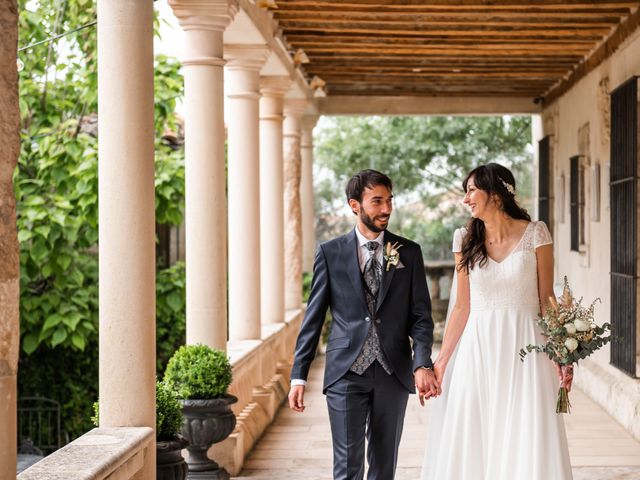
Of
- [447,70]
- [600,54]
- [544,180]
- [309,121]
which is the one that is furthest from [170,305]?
[600,54]

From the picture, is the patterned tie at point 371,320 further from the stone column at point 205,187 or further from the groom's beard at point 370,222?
the stone column at point 205,187

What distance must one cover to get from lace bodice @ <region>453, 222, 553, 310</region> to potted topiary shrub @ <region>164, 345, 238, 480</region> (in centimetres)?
217

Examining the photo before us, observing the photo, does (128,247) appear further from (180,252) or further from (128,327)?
(180,252)

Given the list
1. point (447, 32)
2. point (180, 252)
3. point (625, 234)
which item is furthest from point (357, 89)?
point (625, 234)

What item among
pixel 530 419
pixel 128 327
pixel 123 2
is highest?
pixel 123 2

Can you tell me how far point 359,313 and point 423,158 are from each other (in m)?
22.7

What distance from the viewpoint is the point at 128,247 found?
199 inches

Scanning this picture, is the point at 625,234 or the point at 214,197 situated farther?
the point at 625,234

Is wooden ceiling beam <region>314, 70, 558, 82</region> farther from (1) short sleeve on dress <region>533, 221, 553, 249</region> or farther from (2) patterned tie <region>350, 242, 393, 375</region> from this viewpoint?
(2) patterned tie <region>350, 242, 393, 375</region>

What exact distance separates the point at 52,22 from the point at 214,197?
231 inches

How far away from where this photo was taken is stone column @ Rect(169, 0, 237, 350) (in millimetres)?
6984

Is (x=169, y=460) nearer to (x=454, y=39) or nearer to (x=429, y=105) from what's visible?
(x=454, y=39)

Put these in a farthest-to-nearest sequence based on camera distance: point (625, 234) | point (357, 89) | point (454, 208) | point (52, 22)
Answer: point (454, 208) < point (357, 89) < point (52, 22) < point (625, 234)

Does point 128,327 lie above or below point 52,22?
below
